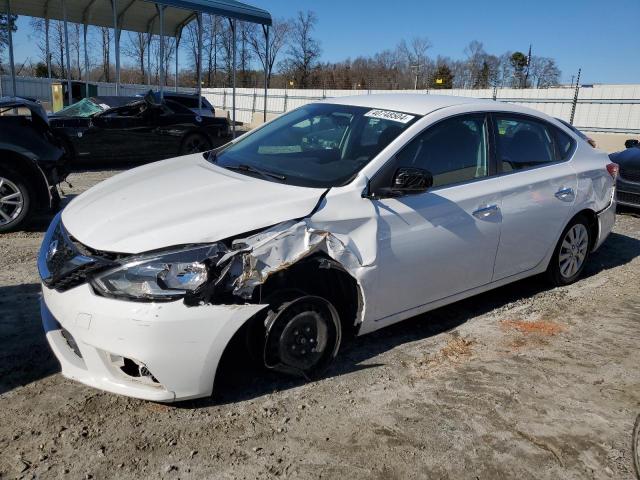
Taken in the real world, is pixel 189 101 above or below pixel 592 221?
above

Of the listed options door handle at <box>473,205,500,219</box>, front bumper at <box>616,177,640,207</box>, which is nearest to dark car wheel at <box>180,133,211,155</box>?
front bumper at <box>616,177,640,207</box>

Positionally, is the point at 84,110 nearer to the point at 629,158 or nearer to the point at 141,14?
the point at 629,158

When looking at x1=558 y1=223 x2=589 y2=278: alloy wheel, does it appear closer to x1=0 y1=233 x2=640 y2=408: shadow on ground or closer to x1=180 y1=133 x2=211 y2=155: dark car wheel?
x1=0 y1=233 x2=640 y2=408: shadow on ground

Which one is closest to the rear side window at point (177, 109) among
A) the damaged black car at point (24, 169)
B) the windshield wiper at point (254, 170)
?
the damaged black car at point (24, 169)

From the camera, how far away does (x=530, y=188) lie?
4.21m

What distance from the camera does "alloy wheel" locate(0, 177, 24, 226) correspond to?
591cm

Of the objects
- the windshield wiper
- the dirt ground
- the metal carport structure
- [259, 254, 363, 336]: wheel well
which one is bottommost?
the dirt ground

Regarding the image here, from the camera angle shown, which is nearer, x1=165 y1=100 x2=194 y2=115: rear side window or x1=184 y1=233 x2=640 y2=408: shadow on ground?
x1=184 y1=233 x2=640 y2=408: shadow on ground

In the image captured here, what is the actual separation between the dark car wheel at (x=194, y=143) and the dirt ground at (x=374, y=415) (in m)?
8.02

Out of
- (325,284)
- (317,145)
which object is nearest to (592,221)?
(317,145)

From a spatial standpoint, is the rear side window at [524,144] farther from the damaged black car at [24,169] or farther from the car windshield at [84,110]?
the car windshield at [84,110]

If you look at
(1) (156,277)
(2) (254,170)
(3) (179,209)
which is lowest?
(1) (156,277)

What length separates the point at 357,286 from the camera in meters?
3.22

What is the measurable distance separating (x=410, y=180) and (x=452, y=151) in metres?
0.74
